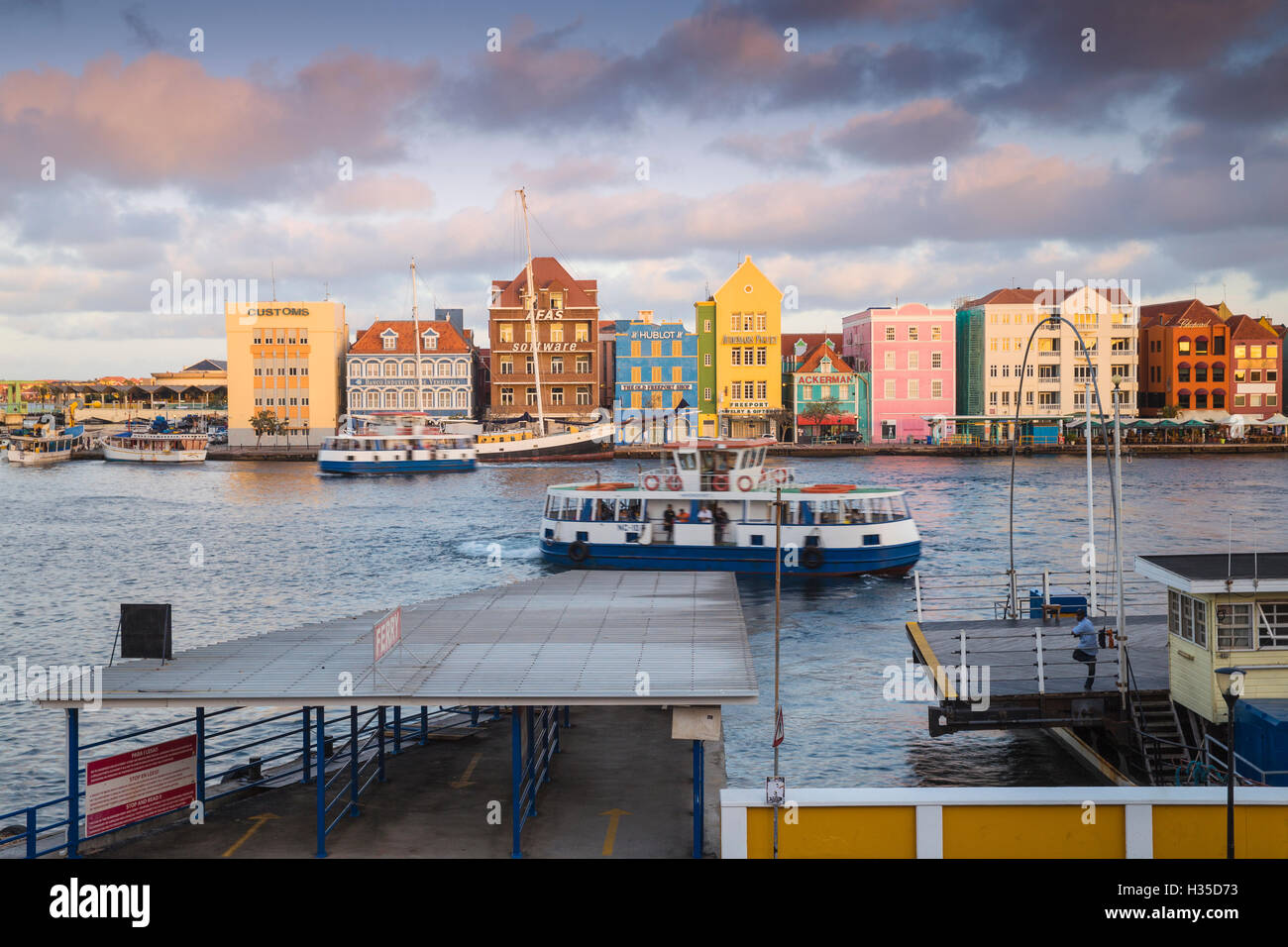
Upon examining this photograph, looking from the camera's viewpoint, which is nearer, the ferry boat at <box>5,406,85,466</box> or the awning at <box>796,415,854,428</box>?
the awning at <box>796,415,854,428</box>

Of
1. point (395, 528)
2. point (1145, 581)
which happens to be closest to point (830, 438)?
point (395, 528)

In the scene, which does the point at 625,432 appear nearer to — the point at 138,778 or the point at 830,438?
the point at 830,438

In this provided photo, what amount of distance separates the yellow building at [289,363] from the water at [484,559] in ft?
63.0

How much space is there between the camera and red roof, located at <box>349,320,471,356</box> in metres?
141

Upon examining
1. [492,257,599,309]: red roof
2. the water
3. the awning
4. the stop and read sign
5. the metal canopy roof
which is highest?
[492,257,599,309]: red roof

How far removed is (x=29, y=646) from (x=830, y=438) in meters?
105

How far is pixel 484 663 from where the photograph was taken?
18625 mm

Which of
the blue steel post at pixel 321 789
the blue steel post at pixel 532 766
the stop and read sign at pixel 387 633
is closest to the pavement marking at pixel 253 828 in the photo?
the blue steel post at pixel 321 789

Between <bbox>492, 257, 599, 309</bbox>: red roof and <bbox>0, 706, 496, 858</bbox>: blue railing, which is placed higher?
<bbox>492, 257, 599, 309</bbox>: red roof

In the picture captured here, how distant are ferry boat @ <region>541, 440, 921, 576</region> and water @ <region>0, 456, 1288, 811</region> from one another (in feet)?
4.02

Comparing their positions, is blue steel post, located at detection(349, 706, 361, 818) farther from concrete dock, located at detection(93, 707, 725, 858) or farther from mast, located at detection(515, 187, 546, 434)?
mast, located at detection(515, 187, 546, 434)

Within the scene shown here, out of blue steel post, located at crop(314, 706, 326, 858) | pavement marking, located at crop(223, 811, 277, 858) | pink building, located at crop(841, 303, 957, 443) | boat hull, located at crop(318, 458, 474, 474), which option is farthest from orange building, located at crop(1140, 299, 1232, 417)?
blue steel post, located at crop(314, 706, 326, 858)

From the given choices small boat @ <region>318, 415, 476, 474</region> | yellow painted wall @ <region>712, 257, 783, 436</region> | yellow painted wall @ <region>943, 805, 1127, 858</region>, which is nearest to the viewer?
yellow painted wall @ <region>943, 805, 1127, 858</region>

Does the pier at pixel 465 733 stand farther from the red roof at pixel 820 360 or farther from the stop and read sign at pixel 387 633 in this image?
the red roof at pixel 820 360
